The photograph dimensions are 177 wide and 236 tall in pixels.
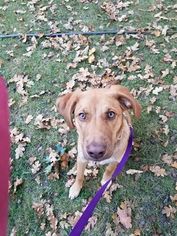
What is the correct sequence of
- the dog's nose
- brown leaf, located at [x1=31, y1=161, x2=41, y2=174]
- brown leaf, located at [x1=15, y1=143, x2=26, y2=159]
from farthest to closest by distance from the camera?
1. brown leaf, located at [x1=15, y1=143, x2=26, y2=159]
2. brown leaf, located at [x1=31, y1=161, x2=41, y2=174]
3. the dog's nose

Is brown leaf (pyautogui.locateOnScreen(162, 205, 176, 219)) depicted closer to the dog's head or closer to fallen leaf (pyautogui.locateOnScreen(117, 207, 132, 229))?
fallen leaf (pyautogui.locateOnScreen(117, 207, 132, 229))

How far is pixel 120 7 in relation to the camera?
7535 millimetres

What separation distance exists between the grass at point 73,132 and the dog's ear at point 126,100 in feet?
4.36

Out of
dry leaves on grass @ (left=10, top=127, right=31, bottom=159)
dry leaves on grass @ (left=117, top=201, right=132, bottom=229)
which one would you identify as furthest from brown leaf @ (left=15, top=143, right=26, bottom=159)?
dry leaves on grass @ (left=117, top=201, right=132, bottom=229)

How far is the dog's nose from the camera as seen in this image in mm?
3461

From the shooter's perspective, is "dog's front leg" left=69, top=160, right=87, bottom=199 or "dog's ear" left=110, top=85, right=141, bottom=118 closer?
"dog's ear" left=110, top=85, right=141, bottom=118

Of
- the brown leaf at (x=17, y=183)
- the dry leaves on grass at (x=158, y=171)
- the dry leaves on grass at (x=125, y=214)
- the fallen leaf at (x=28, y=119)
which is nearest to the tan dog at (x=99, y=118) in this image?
the dry leaves on grass at (x=125, y=214)

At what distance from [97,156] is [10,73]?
3701 mm

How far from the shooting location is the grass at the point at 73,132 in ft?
15.2

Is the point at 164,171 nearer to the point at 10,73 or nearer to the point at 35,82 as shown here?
the point at 35,82

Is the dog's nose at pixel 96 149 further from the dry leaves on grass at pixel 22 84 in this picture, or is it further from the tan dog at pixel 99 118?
the dry leaves on grass at pixel 22 84

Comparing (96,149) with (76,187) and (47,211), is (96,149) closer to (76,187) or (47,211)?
(76,187)

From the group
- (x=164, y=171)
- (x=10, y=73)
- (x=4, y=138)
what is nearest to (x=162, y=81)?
(x=164, y=171)

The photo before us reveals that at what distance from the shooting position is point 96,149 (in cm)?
346
